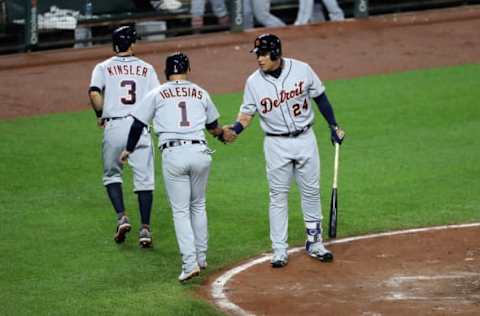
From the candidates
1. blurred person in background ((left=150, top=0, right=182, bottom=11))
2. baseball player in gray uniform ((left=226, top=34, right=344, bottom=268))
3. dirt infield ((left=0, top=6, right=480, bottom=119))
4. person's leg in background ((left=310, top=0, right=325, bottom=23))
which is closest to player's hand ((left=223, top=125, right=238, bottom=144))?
baseball player in gray uniform ((left=226, top=34, right=344, bottom=268))

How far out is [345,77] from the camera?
61.7 ft

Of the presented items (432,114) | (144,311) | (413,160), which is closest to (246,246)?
(144,311)

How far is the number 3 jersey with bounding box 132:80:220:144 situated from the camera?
9.52 meters

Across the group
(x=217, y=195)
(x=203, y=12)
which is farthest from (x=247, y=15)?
(x=217, y=195)

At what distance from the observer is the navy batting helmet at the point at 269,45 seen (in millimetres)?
9711

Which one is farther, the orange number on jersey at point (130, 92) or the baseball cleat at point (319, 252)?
the orange number on jersey at point (130, 92)

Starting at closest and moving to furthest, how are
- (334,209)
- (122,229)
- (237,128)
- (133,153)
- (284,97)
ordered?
(284,97)
(237,128)
(334,209)
(122,229)
(133,153)

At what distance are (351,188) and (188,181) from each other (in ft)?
12.1

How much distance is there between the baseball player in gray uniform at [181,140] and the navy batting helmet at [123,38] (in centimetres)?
129

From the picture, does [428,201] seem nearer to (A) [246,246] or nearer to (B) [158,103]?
(A) [246,246]

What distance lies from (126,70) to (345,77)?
8411 millimetres

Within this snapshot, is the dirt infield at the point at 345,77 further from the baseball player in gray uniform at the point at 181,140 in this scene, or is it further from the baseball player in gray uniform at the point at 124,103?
the baseball player in gray uniform at the point at 124,103

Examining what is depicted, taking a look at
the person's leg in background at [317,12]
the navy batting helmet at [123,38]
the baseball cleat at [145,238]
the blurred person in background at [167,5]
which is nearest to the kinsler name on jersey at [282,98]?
the navy batting helmet at [123,38]

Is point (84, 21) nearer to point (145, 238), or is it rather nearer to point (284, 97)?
point (145, 238)
